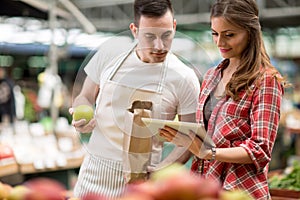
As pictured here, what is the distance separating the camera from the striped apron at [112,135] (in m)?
2.12

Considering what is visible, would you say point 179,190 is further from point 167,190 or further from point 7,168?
point 7,168

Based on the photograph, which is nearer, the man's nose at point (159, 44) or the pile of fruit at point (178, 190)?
the pile of fruit at point (178, 190)

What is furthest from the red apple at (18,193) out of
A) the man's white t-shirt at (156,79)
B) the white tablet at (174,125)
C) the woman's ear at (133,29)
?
the woman's ear at (133,29)

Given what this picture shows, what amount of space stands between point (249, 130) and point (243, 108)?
0.09m

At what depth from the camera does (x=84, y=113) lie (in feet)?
7.17

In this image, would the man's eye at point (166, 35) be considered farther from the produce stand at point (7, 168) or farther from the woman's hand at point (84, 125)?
the produce stand at point (7, 168)

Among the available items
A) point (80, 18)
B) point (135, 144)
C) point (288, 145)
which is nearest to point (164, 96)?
point (135, 144)

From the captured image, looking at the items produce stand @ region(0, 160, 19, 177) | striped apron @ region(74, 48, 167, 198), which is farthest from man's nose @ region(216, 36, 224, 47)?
produce stand @ region(0, 160, 19, 177)

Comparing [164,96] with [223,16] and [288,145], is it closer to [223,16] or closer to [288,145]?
[223,16]

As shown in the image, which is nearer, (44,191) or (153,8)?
(44,191)

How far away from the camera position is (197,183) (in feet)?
3.89

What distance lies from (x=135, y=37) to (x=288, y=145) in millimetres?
9899

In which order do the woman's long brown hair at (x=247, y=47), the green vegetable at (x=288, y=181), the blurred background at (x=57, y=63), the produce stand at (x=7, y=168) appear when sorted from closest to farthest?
the woman's long brown hair at (x=247, y=47) < the green vegetable at (x=288, y=181) < the produce stand at (x=7, y=168) < the blurred background at (x=57, y=63)

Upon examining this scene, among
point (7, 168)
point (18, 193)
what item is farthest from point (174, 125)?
point (7, 168)
